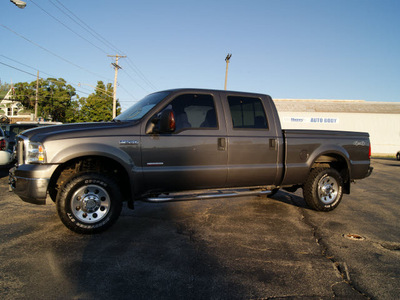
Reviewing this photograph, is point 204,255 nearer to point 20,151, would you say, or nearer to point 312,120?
point 20,151

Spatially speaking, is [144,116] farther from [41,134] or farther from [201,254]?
[201,254]

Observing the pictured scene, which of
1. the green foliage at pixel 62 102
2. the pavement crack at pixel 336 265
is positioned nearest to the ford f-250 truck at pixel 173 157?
the pavement crack at pixel 336 265

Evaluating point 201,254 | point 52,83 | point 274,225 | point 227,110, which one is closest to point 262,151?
point 227,110

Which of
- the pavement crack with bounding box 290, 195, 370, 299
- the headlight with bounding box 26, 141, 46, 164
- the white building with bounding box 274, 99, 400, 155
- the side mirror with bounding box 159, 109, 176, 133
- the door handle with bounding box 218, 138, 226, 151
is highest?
the white building with bounding box 274, 99, 400, 155

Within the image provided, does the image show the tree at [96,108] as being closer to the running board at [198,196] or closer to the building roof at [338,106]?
the building roof at [338,106]

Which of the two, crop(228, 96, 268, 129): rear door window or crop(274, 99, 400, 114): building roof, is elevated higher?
crop(274, 99, 400, 114): building roof

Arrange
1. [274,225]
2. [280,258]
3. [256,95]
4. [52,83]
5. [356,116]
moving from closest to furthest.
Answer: [280,258], [274,225], [256,95], [356,116], [52,83]

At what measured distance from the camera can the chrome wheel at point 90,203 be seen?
145 inches

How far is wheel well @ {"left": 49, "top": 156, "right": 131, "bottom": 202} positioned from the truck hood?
345 mm

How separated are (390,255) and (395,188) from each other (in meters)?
5.92

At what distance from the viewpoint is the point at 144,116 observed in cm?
400

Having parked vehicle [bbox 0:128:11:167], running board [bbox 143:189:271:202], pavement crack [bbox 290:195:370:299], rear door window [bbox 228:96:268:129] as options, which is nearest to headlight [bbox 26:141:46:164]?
running board [bbox 143:189:271:202]

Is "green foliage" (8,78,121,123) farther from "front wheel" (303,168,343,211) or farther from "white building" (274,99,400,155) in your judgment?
"front wheel" (303,168,343,211)

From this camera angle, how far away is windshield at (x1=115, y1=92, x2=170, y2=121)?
4.18 metres
